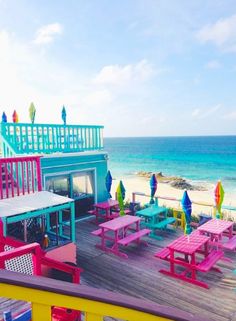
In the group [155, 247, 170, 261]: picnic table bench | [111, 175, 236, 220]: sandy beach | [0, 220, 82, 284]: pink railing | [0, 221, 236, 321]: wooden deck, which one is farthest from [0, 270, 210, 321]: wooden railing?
[111, 175, 236, 220]: sandy beach

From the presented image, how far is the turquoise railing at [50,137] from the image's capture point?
10.1m

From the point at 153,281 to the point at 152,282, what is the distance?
0.19ft

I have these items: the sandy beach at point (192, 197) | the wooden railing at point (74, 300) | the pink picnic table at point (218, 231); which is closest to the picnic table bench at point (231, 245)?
the pink picnic table at point (218, 231)

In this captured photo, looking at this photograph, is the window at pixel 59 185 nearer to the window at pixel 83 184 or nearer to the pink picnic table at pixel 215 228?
the window at pixel 83 184

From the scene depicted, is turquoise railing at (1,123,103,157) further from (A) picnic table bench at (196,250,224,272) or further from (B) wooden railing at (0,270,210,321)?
(B) wooden railing at (0,270,210,321)

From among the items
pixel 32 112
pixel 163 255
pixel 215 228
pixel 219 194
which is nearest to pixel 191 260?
pixel 163 255

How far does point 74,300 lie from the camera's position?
3.94ft

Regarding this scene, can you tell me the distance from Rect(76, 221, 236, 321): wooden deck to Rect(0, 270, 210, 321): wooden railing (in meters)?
5.18

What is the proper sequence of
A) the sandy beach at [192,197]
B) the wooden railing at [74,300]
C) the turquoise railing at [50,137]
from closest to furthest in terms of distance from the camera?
the wooden railing at [74,300]
the turquoise railing at [50,137]
the sandy beach at [192,197]

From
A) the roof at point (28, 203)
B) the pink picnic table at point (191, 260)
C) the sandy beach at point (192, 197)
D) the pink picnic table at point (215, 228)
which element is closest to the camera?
the roof at point (28, 203)

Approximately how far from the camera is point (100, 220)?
489 inches

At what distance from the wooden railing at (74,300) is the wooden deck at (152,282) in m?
3.87

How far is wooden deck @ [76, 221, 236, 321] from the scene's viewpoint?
6.03m

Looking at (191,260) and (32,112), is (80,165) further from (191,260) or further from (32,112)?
(191,260)
